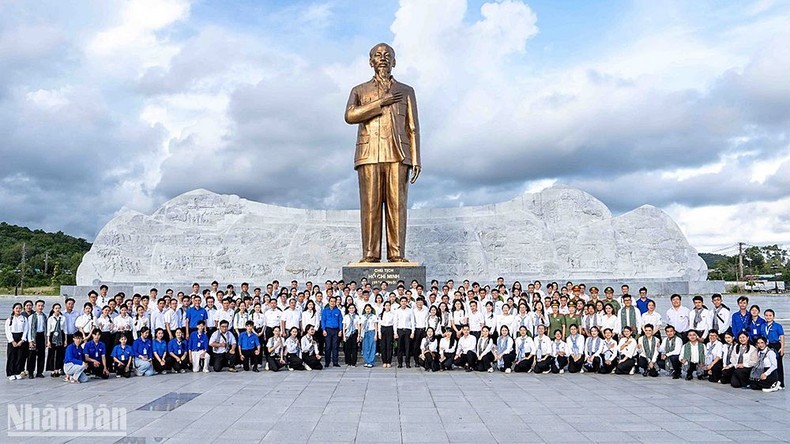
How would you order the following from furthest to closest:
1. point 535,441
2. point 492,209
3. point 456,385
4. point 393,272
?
point 492,209, point 393,272, point 456,385, point 535,441

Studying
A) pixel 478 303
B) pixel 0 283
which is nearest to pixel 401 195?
pixel 478 303

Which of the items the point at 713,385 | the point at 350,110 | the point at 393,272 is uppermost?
the point at 350,110

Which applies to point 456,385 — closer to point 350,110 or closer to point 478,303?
point 478,303

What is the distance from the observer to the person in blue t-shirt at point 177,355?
295 inches

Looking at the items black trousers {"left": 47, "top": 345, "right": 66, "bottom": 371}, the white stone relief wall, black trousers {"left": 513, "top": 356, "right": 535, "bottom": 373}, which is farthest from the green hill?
black trousers {"left": 513, "top": 356, "right": 535, "bottom": 373}

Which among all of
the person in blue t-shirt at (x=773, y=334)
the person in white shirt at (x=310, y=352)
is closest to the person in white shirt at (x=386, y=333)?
the person in white shirt at (x=310, y=352)

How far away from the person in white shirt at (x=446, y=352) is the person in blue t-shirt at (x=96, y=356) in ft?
13.4

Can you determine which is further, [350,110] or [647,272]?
[647,272]

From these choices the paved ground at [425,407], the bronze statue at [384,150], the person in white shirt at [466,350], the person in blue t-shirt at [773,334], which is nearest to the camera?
the paved ground at [425,407]

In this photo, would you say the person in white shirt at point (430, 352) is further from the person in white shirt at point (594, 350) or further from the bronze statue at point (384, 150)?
the bronze statue at point (384, 150)

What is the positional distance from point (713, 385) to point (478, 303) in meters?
2.98

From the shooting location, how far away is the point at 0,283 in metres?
28.8

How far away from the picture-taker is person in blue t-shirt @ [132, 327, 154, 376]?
287 inches

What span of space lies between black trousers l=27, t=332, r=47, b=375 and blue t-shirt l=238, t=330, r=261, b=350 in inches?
90.4
